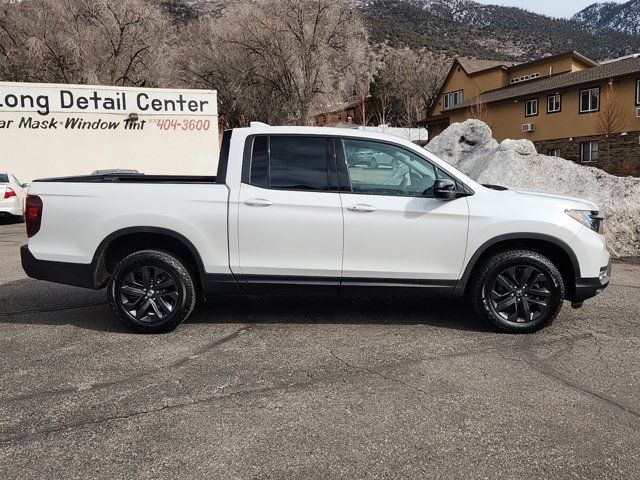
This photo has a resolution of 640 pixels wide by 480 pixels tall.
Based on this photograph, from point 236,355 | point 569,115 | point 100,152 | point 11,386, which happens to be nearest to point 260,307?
point 236,355

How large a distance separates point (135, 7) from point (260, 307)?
1213 inches

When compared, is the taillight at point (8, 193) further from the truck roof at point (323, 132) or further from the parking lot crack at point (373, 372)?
the parking lot crack at point (373, 372)

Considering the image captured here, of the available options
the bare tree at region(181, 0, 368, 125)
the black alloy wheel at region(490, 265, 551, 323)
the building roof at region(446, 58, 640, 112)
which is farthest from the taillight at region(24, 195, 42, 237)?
the building roof at region(446, 58, 640, 112)

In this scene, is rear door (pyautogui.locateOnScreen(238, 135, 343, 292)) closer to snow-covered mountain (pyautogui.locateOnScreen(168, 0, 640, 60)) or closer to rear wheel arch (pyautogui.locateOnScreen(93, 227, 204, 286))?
rear wheel arch (pyautogui.locateOnScreen(93, 227, 204, 286))

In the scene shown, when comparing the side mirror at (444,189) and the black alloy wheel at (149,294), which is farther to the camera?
the black alloy wheel at (149,294)

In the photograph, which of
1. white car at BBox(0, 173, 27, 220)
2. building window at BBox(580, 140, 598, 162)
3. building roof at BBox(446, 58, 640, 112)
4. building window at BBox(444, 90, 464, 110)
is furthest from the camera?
building window at BBox(444, 90, 464, 110)

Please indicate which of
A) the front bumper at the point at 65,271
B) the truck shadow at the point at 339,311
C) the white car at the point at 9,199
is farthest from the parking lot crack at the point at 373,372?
the white car at the point at 9,199

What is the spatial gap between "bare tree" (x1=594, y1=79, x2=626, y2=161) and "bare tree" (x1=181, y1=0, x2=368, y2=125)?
14.5m

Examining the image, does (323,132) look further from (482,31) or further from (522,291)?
(482,31)

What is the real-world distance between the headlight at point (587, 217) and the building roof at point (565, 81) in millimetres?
28816

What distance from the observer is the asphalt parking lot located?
2.94 metres

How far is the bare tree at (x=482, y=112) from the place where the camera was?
3809 centimetres

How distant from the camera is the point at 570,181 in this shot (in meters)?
10.8

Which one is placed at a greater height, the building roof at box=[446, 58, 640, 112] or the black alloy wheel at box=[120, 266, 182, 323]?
the building roof at box=[446, 58, 640, 112]
